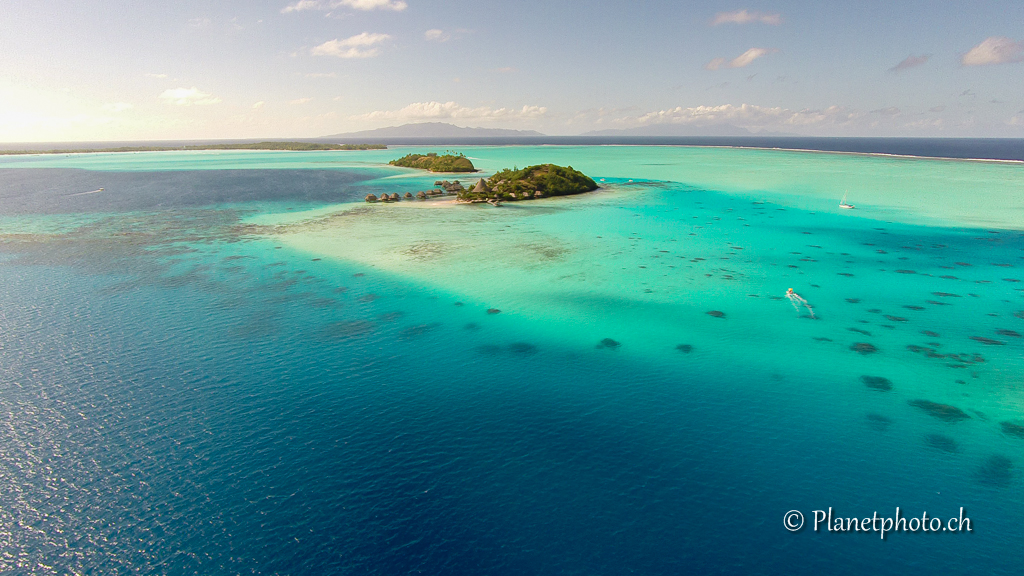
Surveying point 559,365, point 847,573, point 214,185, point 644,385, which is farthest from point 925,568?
point 214,185

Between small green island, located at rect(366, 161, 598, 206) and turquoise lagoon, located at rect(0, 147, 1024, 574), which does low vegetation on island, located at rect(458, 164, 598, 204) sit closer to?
small green island, located at rect(366, 161, 598, 206)

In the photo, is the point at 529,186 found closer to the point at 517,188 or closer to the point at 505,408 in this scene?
the point at 517,188

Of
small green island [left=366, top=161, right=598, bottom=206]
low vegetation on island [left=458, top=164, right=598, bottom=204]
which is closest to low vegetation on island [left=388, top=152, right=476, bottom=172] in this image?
small green island [left=366, top=161, right=598, bottom=206]

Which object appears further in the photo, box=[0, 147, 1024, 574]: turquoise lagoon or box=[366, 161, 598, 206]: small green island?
box=[366, 161, 598, 206]: small green island

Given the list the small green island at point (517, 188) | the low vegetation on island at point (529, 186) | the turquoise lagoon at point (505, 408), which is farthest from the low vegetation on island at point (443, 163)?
the turquoise lagoon at point (505, 408)

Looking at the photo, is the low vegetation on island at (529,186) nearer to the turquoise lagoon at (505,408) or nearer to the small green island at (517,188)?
the small green island at (517,188)

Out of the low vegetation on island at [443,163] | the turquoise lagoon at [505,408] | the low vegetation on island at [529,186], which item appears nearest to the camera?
the turquoise lagoon at [505,408]

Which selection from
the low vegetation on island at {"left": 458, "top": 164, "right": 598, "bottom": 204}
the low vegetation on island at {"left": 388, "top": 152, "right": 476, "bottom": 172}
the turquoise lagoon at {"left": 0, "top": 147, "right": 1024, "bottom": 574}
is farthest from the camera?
the low vegetation on island at {"left": 388, "top": 152, "right": 476, "bottom": 172}

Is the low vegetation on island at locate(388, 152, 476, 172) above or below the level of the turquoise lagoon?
above
